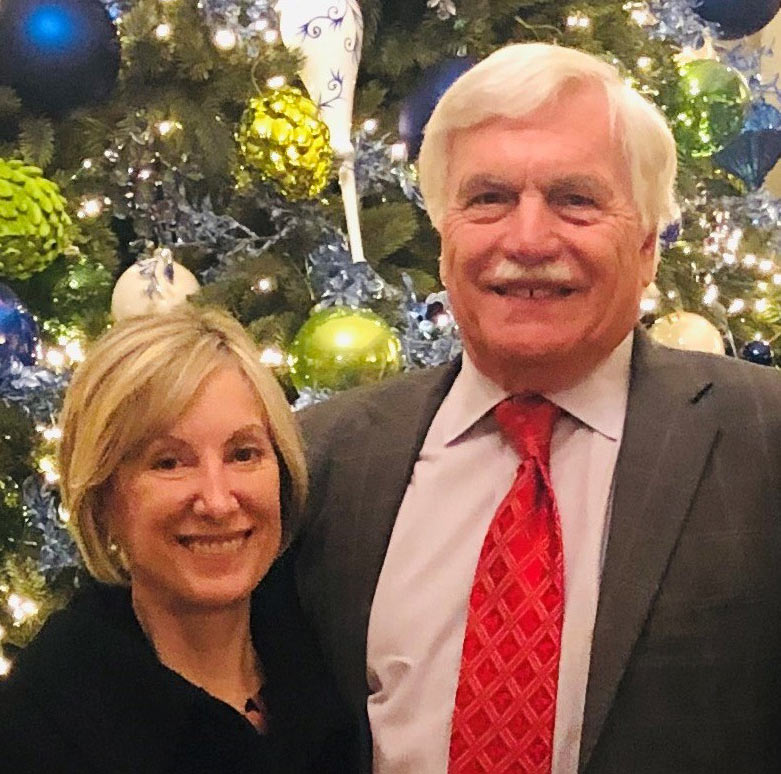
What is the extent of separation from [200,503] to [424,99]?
1054mm

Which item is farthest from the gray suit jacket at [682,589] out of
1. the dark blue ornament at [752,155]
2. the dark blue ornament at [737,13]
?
the dark blue ornament at [752,155]

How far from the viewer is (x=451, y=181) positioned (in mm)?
1450

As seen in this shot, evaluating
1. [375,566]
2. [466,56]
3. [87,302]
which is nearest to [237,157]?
[87,302]

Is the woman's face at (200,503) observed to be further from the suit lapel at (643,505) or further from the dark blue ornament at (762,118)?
the dark blue ornament at (762,118)

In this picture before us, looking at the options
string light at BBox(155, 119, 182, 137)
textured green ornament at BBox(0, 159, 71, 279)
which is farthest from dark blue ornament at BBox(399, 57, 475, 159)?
textured green ornament at BBox(0, 159, 71, 279)

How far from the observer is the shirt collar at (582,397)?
139 centimetres

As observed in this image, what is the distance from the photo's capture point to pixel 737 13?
2352 mm

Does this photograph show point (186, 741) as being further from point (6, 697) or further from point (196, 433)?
point (196, 433)

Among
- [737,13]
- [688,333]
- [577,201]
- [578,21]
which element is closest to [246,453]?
[577,201]

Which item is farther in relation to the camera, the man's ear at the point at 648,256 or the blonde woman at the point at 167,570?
the man's ear at the point at 648,256

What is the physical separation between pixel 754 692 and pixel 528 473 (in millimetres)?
355

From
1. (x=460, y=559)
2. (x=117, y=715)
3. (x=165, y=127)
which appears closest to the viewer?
(x=117, y=715)

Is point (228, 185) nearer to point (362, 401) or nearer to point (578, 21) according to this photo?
point (362, 401)

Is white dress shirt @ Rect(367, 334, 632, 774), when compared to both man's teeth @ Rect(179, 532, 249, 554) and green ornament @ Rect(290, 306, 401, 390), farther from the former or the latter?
green ornament @ Rect(290, 306, 401, 390)
